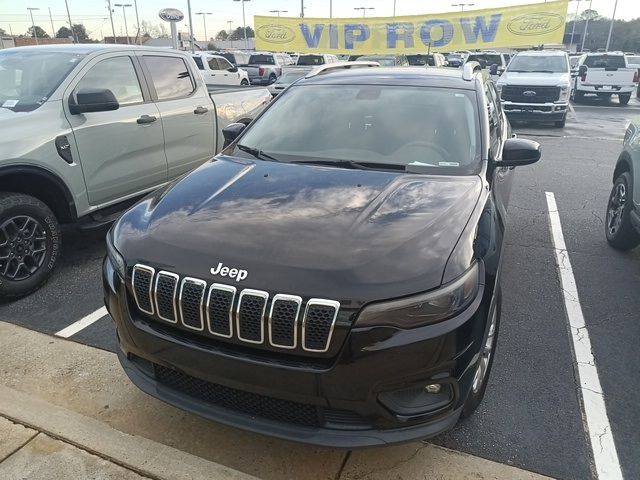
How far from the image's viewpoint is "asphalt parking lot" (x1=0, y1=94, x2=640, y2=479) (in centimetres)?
256

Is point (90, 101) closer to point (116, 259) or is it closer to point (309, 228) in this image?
point (116, 259)

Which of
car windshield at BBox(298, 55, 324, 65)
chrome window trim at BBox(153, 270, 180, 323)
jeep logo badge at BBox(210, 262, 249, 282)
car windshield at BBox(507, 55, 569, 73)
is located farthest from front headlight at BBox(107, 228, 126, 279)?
car windshield at BBox(298, 55, 324, 65)

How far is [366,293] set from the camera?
6.54 feet

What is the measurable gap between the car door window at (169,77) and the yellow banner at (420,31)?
757 inches

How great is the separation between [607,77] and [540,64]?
5.85 metres

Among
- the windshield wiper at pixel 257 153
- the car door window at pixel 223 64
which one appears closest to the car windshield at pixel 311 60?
the car door window at pixel 223 64

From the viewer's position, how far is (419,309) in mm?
2014

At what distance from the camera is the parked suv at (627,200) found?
4.46m

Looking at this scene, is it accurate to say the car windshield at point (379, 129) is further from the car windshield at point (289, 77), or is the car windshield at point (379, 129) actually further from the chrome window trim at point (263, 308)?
the car windshield at point (289, 77)

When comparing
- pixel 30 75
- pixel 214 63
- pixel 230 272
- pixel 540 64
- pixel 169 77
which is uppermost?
pixel 30 75

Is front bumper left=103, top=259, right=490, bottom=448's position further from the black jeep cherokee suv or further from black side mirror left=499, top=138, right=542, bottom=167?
black side mirror left=499, top=138, right=542, bottom=167

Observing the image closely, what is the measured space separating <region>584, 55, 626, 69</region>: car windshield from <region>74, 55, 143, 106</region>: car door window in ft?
62.4

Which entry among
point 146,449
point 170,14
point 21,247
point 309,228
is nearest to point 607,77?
point 170,14

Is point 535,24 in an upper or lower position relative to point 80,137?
upper
